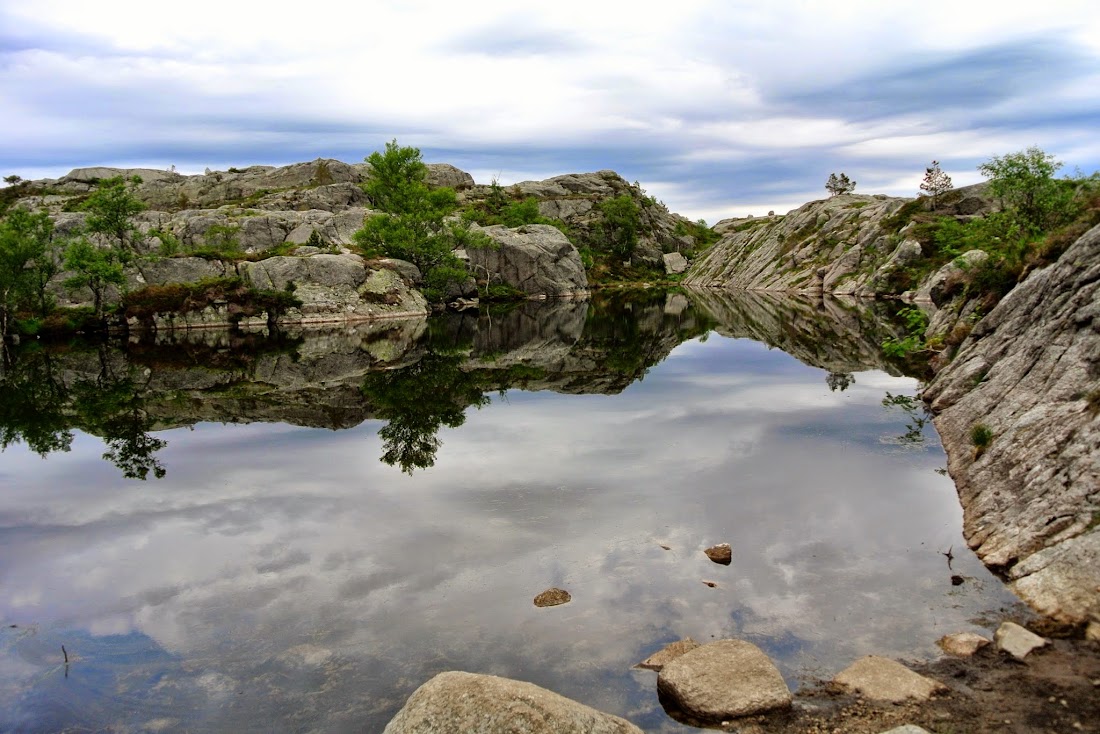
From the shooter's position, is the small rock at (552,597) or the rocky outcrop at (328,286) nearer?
the small rock at (552,597)

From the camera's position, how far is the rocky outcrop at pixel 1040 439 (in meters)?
13.9

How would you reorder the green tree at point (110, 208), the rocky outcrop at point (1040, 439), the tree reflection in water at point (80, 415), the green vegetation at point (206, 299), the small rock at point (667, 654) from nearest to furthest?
the small rock at point (667, 654) → the rocky outcrop at point (1040, 439) → the tree reflection in water at point (80, 415) → the green vegetation at point (206, 299) → the green tree at point (110, 208)

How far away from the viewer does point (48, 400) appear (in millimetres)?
41312

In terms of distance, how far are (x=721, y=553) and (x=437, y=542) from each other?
748 cm

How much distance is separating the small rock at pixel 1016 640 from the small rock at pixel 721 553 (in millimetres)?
5962

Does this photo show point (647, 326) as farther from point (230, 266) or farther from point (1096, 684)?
point (1096, 684)

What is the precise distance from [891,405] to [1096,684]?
84.5 feet

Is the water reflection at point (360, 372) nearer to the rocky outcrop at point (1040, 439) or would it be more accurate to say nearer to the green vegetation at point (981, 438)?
the rocky outcrop at point (1040, 439)

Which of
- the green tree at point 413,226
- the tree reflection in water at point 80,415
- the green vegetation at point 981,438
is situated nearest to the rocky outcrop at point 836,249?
the green tree at point 413,226

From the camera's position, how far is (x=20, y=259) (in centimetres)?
7394

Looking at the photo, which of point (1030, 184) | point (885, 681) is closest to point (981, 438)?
point (885, 681)

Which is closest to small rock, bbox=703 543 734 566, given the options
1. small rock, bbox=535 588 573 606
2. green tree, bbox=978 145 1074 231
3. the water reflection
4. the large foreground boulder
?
small rock, bbox=535 588 573 606

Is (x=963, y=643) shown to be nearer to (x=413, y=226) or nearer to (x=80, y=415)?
(x=80, y=415)

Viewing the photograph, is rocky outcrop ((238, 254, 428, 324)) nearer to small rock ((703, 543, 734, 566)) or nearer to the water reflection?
the water reflection
